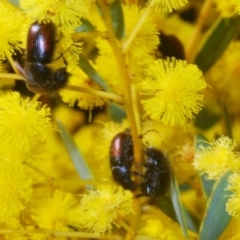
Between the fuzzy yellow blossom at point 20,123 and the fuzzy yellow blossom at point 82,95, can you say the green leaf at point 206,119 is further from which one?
the fuzzy yellow blossom at point 20,123

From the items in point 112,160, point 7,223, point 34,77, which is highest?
point 34,77

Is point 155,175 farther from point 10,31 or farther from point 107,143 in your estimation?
point 10,31

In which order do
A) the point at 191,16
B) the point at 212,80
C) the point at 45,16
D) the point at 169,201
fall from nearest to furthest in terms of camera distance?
the point at 45,16, the point at 169,201, the point at 212,80, the point at 191,16

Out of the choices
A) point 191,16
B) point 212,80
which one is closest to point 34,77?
point 212,80

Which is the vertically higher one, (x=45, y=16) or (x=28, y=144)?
(x=45, y=16)

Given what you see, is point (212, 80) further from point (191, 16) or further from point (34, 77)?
point (34, 77)

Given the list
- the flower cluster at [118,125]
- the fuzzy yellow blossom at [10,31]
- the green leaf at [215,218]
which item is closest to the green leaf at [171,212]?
the flower cluster at [118,125]

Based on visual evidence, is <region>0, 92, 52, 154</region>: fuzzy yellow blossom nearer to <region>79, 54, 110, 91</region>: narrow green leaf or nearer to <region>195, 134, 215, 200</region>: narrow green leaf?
<region>79, 54, 110, 91</region>: narrow green leaf
